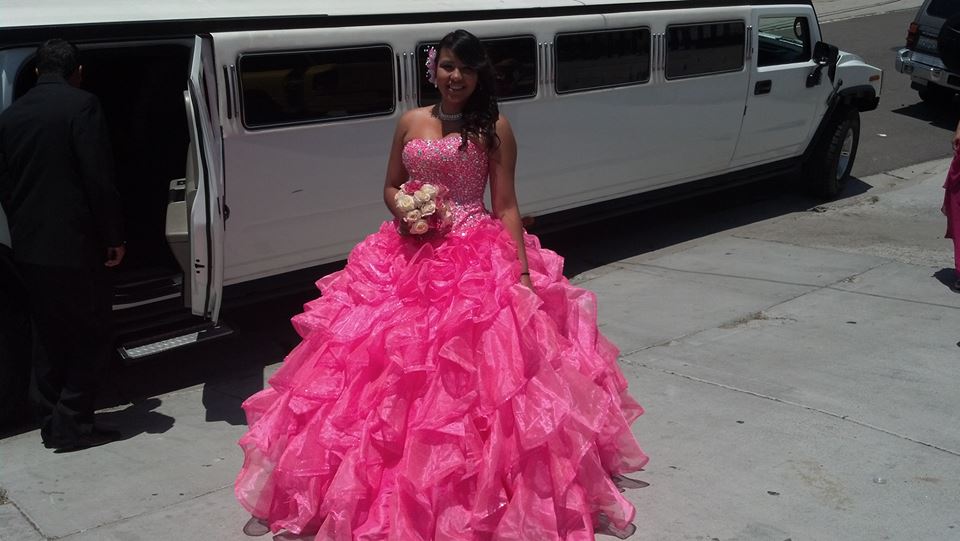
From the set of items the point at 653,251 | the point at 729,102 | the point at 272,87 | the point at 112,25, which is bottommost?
the point at 653,251

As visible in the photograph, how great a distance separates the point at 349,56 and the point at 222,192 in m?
1.42

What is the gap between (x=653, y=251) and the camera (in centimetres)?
905

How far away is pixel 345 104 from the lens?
6633 mm

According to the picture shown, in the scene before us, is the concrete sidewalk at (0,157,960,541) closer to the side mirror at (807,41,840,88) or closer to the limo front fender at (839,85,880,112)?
the side mirror at (807,41,840,88)

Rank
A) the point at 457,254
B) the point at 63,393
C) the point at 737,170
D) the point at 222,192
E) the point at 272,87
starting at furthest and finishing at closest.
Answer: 1. the point at 737,170
2. the point at 272,87
3. the point at 222,192
4. the point at 63,393
5. the point at 457,254

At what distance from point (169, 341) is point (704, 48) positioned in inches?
200

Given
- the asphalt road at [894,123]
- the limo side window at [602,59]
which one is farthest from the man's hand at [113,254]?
the asphalt road at [894,123]

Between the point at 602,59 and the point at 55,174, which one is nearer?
the point at 55,174

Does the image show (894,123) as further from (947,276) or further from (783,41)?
(947,276)

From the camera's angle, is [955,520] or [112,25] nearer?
[955,520]

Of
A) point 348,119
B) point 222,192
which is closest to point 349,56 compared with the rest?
point 348,119

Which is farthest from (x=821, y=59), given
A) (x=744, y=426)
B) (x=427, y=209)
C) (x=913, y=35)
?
(x=427, y=209)

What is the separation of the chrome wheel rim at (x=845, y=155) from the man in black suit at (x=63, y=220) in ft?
24.6

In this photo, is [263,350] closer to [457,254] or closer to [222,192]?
[222,192]
